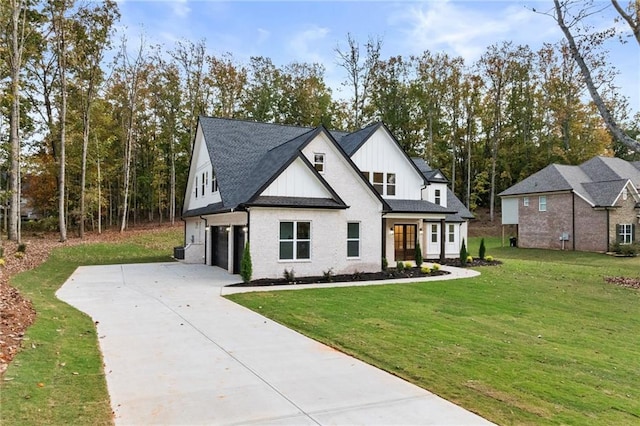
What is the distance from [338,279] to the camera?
15180mm

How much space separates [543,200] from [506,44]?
17.4m

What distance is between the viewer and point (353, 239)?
648 inches

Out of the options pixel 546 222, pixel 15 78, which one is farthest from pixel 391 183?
pixel 15 78

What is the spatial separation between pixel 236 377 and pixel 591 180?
35239 mm

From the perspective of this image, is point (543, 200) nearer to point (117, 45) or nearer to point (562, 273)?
point (562, 273)

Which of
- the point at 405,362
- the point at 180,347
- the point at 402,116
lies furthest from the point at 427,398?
the point at 402,116

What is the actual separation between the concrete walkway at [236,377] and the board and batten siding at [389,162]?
11.1 m

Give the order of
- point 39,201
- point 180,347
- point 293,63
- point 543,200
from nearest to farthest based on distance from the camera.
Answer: point 180,347 → point 543,200 → point 39,201 → point 293,63

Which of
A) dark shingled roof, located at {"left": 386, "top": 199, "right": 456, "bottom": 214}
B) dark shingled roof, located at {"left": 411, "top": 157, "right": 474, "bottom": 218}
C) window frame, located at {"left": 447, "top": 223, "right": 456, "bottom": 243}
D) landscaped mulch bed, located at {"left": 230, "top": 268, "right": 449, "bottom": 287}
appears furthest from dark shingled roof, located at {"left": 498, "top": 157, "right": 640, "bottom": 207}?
landscaped mulch bed, located at {"left": 230, "top": 268, "right": 449, "bottom": 287}

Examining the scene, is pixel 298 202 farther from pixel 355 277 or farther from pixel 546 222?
pixel 546 222

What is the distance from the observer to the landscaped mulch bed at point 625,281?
15.1m

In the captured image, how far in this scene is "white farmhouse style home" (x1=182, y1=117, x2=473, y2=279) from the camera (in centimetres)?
1488

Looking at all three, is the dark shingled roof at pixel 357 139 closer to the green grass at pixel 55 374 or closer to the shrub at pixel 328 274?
the shrub at pixel 328 274

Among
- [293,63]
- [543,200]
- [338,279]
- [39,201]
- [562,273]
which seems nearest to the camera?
[338,279]
